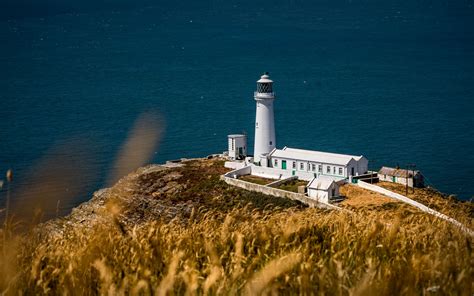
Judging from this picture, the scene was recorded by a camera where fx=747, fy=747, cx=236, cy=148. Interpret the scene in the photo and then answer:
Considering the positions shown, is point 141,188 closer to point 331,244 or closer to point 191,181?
point 191,181

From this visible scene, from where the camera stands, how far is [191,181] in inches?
1709

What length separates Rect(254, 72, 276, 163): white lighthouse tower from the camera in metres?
45.1

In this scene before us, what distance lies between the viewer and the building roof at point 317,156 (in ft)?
135

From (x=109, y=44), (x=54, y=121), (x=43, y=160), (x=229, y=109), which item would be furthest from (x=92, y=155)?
(x=109, y=44)

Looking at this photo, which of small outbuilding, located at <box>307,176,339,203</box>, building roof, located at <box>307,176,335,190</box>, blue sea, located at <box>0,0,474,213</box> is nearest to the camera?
small outbuilding, located at <box>307,176,339,203</box>

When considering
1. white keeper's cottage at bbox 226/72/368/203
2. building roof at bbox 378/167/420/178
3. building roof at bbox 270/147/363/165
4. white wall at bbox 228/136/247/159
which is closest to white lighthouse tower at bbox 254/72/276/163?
white keeper's cottage at bbox 226/72/368/203

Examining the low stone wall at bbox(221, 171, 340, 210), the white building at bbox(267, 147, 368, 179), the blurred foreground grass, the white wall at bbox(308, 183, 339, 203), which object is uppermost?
the blurred foreground grass

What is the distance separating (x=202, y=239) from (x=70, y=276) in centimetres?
255

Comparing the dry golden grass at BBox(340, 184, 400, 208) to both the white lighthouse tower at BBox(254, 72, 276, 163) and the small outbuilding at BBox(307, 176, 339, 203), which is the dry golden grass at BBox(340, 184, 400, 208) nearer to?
the small outbuilding at BBox(307, 176, 339, 203)

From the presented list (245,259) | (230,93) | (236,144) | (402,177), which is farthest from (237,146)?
(230,93)

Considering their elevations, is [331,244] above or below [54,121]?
→ above

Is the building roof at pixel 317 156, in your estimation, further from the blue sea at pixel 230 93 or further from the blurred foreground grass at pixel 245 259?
the blurred foreground grass at pixel 245 259

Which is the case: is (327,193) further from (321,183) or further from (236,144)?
(236,144)

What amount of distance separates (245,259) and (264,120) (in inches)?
1438
